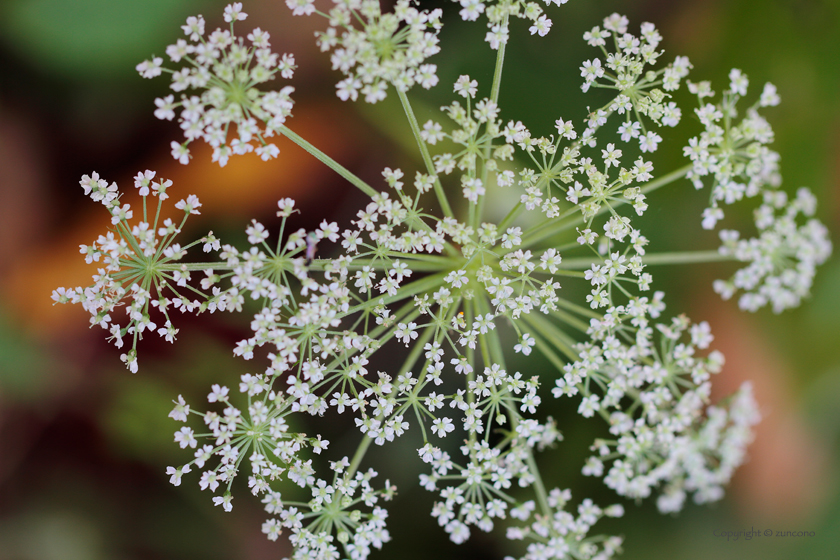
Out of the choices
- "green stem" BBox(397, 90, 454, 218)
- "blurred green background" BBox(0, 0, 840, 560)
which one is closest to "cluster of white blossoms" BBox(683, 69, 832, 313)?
"blurred green background" BBox(0, 0, 840, 560)

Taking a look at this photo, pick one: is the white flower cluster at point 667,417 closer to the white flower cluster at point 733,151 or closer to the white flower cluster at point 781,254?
the white flower cluster at point 781,254

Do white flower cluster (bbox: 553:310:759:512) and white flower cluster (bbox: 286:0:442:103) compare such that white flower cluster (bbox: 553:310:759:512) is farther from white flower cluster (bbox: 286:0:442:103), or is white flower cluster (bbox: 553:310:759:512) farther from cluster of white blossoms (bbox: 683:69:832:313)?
white flower cluster (bbox: 286:0:442:103)

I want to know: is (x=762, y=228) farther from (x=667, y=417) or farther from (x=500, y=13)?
(x=500, y=13)

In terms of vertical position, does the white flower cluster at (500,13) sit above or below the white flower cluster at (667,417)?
above

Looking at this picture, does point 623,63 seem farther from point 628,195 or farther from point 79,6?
point 79,6

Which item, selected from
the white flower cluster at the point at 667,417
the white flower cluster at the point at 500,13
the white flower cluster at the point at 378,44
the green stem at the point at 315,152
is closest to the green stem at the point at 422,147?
the white flower cluster at the point at 378,44

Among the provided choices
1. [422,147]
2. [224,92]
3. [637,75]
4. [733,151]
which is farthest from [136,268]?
[733,151]

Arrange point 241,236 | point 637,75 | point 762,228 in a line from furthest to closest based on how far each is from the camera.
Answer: point 241,236 < point 637,75 < point 762,228
